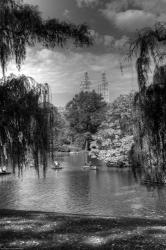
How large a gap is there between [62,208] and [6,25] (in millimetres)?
15843

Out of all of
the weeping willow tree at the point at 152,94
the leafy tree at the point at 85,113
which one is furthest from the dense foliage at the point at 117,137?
the leafy tree at the point at 85,113

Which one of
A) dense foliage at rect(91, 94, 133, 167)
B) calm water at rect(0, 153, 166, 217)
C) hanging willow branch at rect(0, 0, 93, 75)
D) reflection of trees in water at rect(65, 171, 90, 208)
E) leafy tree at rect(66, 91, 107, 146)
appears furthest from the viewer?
leafy tree at rect(66, 91, 107, 146)

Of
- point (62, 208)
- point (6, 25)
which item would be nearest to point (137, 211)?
point (62, 208)

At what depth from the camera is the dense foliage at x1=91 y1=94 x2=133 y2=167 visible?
43.8 metres

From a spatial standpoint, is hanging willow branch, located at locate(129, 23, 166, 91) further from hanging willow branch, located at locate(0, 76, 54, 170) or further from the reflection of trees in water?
the reflection of trees in water

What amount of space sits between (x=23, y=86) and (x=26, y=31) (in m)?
1.52

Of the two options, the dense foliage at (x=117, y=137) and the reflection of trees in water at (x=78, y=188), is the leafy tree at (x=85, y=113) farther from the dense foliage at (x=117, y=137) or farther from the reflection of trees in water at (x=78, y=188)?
the reflection of trees in water at (x=78, y=188)

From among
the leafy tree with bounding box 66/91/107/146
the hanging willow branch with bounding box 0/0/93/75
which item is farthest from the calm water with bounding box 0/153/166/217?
the leafy tree with bounding box 66/91/107/146

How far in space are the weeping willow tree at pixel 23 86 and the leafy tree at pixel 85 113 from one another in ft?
265

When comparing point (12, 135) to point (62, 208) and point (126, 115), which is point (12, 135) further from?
point (126, 115)

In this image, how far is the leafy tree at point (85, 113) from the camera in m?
92.4

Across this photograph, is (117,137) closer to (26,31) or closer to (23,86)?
(23,86)

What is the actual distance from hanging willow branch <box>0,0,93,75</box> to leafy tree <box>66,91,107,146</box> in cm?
8101

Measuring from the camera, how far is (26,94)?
30.4 feet
